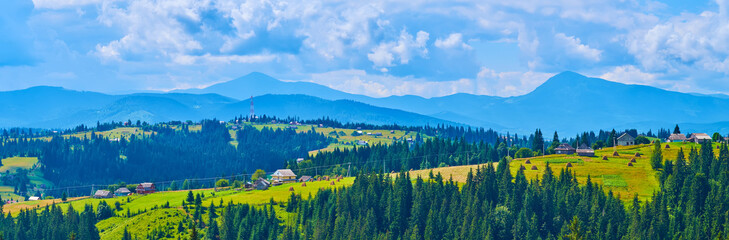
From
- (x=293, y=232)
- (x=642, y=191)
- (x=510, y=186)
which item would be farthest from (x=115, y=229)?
(x=642, y=191)

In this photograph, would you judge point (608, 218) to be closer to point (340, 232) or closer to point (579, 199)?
point (579, 199)

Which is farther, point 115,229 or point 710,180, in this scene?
point 115,229

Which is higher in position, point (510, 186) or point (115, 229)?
point (510, 186)

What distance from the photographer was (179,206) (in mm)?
189375

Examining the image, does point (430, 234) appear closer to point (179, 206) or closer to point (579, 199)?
point (579, 199)

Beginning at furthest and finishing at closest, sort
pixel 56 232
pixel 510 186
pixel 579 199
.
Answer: pixel 56 232 < pixel 510 186 < pixel 579 199

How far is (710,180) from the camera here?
515 feet

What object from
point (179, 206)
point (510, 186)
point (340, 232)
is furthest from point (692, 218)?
point (179, 206)

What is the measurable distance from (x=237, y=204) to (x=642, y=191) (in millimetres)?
90455

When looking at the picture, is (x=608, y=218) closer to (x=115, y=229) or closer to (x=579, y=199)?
(x=579, y=199)

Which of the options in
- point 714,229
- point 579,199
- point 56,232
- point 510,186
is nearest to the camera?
point 714,229

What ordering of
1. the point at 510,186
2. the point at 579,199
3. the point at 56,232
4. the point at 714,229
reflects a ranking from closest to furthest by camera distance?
the point at 714,229
the point at 579,199
the point at 510,186
the point at 56,232

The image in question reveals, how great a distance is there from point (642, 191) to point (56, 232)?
131398 millimetres

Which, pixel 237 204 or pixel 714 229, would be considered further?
pixel 237 204
